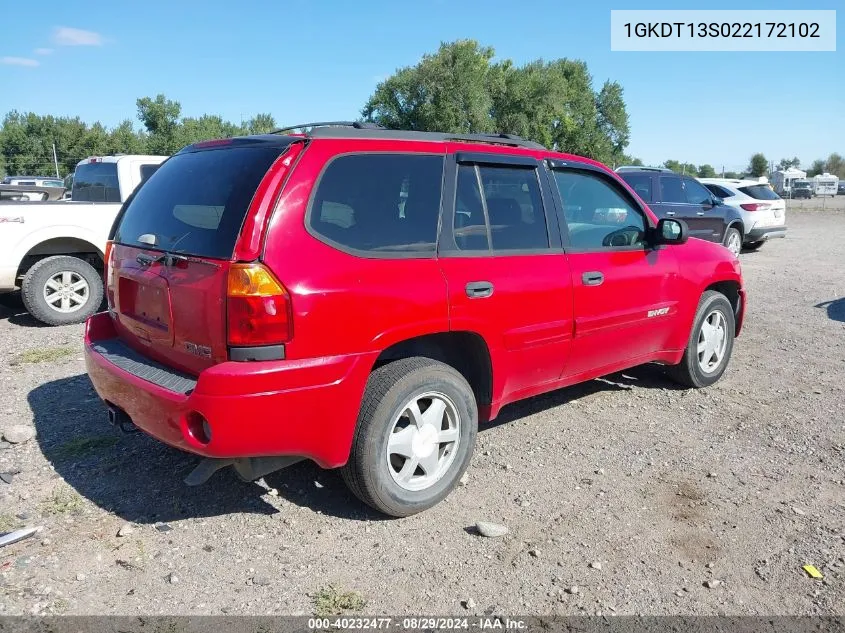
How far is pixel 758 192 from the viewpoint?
1574 centimetres

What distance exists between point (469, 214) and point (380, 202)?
0.57 meters

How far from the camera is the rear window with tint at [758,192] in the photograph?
51.2 feet

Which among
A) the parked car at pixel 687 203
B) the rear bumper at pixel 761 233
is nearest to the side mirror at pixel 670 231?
the parked car at pixel 687 203

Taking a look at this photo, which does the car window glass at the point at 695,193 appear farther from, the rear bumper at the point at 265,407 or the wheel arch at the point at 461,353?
the rear bumper at the point at 265,407

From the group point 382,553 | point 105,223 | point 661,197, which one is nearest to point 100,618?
point 382,553

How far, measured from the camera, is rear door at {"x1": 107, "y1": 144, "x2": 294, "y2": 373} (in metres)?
2.85

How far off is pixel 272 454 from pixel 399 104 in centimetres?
5261

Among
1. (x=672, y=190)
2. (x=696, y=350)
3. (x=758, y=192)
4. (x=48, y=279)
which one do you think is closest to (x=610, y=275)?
(x=696, y=350)

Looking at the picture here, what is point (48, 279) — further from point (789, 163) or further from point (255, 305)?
point (789, 163)

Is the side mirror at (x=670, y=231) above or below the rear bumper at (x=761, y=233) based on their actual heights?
above

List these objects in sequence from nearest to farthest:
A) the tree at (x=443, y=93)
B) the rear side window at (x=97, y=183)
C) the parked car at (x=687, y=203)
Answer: the rear side window at (x=97, y=183) < the parked car at (x=687, y=203) < the tree at (x=443, y=93)

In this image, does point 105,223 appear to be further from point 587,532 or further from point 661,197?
point 661,197

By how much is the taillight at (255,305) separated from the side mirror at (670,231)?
283 centimetres

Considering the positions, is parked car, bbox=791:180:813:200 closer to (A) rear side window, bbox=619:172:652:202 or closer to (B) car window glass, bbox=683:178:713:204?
(B) car window glass, bbox=683:178:713:204
